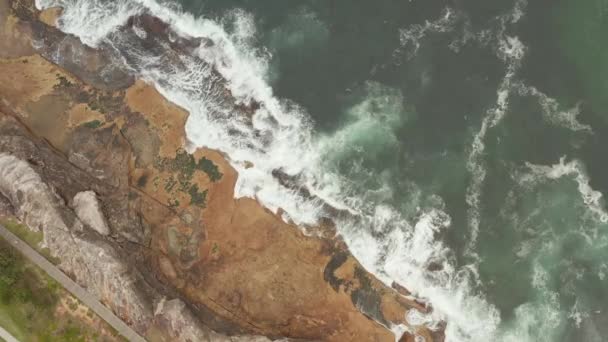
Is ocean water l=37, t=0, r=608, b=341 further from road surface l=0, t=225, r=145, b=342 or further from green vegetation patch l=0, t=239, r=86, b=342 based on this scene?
green vegetation patch l=0, t=239, r=86, b=342

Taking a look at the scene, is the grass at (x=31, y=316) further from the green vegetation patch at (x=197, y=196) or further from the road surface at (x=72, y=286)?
the green vegetation patch at (x=197, y=196)

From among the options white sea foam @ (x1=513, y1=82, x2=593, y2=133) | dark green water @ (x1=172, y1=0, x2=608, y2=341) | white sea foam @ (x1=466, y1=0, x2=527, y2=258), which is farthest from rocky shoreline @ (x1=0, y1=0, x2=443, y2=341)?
white sea foam @ (x1=513, y1=82, x2=593, y2=133)

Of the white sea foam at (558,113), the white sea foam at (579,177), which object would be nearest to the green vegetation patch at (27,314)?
the white sea foam at (579,177)

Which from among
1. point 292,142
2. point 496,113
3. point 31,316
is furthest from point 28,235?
point 496,113

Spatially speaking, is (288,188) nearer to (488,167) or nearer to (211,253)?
(211,253)

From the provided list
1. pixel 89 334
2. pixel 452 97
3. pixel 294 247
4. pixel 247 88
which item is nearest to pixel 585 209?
pixel 452 97

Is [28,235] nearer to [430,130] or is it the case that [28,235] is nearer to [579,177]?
[430,130]
